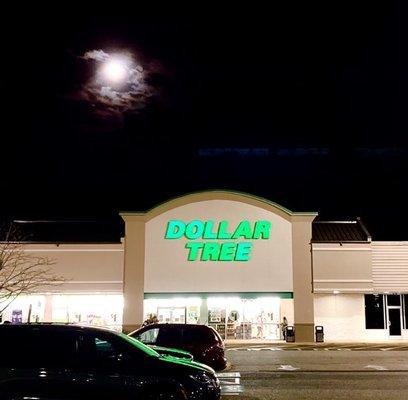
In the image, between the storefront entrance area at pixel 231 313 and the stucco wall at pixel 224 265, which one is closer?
→ the stucco wall at pixel 224 265

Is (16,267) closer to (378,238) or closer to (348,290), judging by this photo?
(348,290)

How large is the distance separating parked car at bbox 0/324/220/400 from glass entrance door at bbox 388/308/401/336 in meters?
24.1

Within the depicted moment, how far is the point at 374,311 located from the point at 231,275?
7.92 metres

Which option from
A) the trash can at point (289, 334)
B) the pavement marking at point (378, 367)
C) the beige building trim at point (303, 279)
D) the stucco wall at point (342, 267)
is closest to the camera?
the pavement marking at point (378, 367)

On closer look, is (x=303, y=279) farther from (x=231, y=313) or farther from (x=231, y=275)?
(x=231, y=313)

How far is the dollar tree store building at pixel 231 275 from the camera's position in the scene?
30219mm

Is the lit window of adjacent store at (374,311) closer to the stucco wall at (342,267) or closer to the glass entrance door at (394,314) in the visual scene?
the glass entrance door at (394,314)

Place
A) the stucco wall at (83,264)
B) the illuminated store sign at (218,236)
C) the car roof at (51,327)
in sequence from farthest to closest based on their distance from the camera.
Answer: the illuminated store sign at (218,236) → the stucco wall at (83,264) → the car roof at (51,327)

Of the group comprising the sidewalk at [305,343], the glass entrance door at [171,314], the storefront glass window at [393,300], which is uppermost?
the storefront glass window at [393,300]

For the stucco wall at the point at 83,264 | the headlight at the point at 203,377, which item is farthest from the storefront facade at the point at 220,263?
the headlight at the point at 203,377

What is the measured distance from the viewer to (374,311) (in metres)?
30.9

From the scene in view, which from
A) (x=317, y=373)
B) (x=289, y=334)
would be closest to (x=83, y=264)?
(x=289, y=334)

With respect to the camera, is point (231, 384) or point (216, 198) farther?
point (216, 198)

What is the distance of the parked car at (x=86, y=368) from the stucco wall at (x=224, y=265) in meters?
21.6
